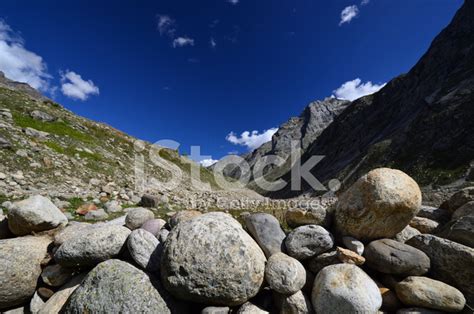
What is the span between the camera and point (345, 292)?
4.00 meters

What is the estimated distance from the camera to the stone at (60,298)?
4484mm

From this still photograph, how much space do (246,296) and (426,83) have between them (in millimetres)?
85767

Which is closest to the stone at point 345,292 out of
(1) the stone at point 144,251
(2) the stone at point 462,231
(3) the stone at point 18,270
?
(2) the stone at point 462,231

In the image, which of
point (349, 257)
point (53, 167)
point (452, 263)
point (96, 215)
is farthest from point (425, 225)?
point (53, 167)

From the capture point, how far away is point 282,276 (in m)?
4.23

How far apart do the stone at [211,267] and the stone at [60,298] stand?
2.10 metres

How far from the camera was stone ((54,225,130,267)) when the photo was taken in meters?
4.66

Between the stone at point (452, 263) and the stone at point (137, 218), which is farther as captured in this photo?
the stone at point (137, 218)

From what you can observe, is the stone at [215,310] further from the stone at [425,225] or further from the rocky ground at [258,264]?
the stone at [425,225]

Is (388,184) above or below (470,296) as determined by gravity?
above

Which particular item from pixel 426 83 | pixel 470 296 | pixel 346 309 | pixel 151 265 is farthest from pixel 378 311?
pixel 426 83

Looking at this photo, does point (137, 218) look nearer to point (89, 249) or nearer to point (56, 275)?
point (89, 249)

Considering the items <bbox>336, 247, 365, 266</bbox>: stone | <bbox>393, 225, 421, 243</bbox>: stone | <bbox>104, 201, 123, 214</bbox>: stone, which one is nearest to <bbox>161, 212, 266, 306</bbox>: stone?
<bbox>336, 247, 365, 266</bbox>: stone

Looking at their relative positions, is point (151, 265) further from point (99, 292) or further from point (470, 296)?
point (470, 296)
